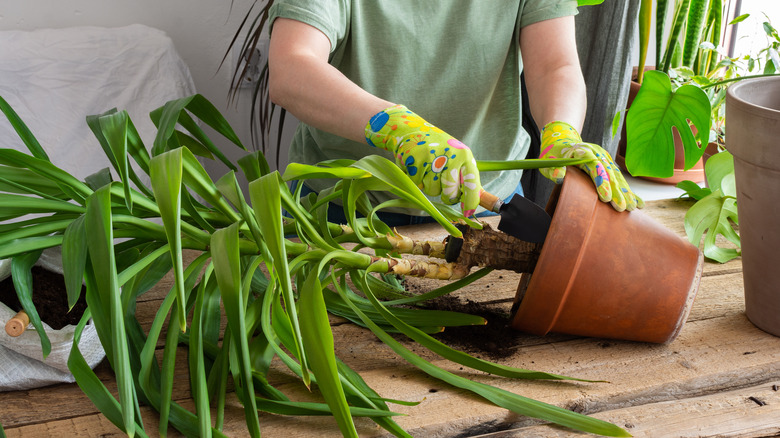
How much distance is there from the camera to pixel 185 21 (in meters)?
1.99

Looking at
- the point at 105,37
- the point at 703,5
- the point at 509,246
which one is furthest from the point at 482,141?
the point at 105,37

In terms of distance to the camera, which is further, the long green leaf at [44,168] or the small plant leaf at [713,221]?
A: the small plant leaf at [713,221]

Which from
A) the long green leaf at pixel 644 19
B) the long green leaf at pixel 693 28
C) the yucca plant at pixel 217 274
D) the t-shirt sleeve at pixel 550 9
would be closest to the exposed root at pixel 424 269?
the yucca plant at pixel 217 274

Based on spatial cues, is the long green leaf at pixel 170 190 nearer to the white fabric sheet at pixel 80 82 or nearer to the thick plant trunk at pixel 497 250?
the thick plant trunk at pixel 497 250

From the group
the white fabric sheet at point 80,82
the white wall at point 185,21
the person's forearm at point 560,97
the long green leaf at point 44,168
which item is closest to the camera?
the long green leaf at point 44,168

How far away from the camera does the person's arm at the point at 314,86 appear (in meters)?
0.82

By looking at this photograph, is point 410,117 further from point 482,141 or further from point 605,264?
point 482,141

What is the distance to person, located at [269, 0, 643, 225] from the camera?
811 millimetres

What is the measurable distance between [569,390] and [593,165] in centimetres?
24

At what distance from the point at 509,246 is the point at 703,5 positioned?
4.43 feet

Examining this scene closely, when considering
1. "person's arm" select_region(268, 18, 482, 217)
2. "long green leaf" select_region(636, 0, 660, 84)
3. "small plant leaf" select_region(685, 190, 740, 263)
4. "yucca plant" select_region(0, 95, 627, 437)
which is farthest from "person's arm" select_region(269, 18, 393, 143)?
"long green leaf" select_region(636, 0, 660, 84)

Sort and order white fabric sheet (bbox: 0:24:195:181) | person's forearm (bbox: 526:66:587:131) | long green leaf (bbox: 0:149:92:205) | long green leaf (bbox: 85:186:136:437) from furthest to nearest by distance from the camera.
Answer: white fabric sheet (bbox: 0:24:195:181)
person's forearm (bbox: 526:66:587:131)
long green leaf (bbox: 0:149:92:205)
long green leaf (bbox: 85:186:136:437)

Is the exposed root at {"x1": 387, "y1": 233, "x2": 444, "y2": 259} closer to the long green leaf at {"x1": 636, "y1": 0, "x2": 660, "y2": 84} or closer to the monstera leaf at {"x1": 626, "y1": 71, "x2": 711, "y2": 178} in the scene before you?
the monstera leaf at {"x1": 626, "y1": 71, "x2": 711, "y2": 178}

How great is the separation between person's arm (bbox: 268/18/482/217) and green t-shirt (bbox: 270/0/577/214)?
10cm
